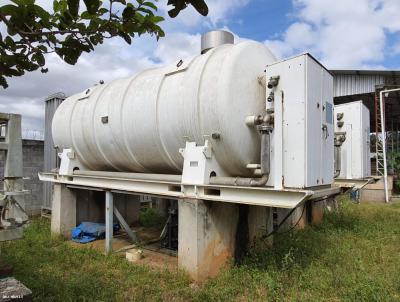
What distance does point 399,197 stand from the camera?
15.5 m

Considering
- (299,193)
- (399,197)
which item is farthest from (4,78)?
(399,197)

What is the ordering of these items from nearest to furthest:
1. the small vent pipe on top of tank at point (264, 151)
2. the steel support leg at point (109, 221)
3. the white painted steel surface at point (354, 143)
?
the small vent pipe on top of tank at point (264, 151) → the steel support leg at point (109, 221) → the white painted steel surface at point (354, 143)

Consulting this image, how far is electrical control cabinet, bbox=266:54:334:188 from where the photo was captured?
4289 millimetres

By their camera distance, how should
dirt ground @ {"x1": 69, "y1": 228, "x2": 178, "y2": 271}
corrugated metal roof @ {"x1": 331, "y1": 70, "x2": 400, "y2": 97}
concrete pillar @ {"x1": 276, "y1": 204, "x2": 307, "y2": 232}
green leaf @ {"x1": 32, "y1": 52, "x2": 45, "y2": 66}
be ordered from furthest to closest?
corrugated metal roof @ {"x1": 331, "y1": 70, "x2": 400, "y2": 97} < concrete pillar @ {"x1": 276, "y1": 204, "x2": 307, "y2": 232} < dirt ground @ {"x1": 69, "y1": 228, "x2": 178, "y2": 271} < green leaf @ {"x1": 32, "y1": 52, "x2": 45, "y2": 66}

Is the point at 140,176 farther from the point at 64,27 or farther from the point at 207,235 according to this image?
the point at 64,27

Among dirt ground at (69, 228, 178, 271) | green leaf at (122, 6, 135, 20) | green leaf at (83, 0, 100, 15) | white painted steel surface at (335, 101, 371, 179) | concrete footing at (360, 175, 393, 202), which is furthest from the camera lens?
concrete footing at (360, 175, 393, 202)

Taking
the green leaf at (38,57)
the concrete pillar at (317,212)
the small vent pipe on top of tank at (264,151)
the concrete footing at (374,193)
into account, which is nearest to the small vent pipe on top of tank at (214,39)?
the small vent pipe on top of tank at (264,151)

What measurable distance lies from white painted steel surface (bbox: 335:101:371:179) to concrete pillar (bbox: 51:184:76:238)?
18.9 feet

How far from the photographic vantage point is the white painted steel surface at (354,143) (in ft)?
24.3

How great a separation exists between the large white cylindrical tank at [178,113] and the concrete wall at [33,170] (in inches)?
139

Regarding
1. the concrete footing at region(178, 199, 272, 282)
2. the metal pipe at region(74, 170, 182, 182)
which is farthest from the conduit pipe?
the metal pipe at region(74, 170, 182, 182)

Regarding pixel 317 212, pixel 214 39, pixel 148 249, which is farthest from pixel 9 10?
pixel 317 212

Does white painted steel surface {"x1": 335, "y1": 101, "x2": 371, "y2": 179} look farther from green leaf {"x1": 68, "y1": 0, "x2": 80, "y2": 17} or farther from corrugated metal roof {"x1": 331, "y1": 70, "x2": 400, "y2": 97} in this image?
corrugated metal roof {"x1": 331, "y1": 70, "x2": 400, "y2": 97}

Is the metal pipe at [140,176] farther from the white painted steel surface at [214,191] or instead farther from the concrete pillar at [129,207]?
the concrete pillar at [129,207]
